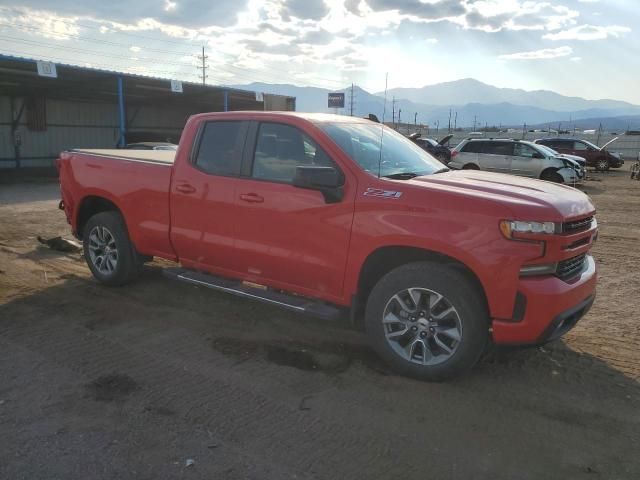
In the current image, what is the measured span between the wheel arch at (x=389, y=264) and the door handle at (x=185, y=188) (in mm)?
1933

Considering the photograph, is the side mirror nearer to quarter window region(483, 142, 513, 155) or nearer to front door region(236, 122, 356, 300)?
front door region(236, 122, 356, 300)

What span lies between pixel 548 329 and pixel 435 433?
1.05 meters

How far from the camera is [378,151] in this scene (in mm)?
4652

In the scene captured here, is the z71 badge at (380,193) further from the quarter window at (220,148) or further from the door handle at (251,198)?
the quarter window at (220,148)

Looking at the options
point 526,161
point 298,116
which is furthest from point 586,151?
point 298,116

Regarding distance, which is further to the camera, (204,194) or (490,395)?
(204,194)

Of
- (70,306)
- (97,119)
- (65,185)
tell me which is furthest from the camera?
(97,119)

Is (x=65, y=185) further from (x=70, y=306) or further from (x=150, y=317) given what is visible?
(x=150, y=317)

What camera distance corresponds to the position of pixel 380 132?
5133mm

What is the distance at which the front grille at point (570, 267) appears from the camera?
12.2 ft

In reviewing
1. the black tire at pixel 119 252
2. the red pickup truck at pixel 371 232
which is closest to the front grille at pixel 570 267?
the red pickup truck at pixel 371 232

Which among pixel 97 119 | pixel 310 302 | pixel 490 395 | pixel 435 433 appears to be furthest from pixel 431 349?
pixel 97 119

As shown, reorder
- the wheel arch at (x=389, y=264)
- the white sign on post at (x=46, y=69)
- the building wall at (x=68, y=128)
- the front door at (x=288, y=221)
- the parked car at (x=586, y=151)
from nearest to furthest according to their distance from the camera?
1. the wheel arch at (x=389, y=264)
2. the front door at (x=288, y=221)
3. the white sign on post at (x=46, y=69)
4. the building wall at (x=68, y=128)
5. the parked car at (x=586, y=151)

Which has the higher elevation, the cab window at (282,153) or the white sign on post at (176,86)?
the white sign on post at (176,86)
